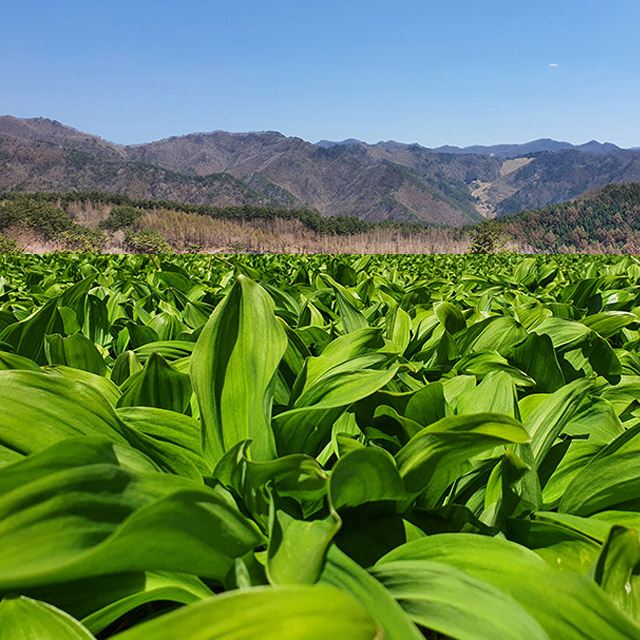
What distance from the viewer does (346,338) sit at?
1007 millimetres

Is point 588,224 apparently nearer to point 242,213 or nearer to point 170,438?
point 242,213

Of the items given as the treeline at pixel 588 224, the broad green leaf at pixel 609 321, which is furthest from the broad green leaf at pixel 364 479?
the treeline at pixel 588 224

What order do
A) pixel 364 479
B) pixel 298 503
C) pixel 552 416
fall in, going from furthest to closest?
pixel 552 416
pixel 298 503
pixel 364 479

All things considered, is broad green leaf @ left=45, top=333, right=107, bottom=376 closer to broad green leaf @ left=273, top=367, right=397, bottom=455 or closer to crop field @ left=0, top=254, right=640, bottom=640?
crop field @ left=0, top=254, right=640, bottom=640

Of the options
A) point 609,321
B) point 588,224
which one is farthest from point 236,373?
point 588,224

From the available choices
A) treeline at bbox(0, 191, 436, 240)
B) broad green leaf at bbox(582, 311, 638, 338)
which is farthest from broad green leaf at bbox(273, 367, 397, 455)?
treeline at bbox(0, 191, 436, 240)

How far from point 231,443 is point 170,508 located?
0.29 metres

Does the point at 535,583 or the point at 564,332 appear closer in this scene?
the point at 535,583

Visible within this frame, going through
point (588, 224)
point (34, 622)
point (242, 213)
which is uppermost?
point (242, 213)

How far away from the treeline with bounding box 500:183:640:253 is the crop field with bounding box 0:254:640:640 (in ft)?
235

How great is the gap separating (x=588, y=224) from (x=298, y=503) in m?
91.4

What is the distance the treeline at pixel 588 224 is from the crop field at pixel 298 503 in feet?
235

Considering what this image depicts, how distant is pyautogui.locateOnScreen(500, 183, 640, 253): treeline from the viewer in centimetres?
7081

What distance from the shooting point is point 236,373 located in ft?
2.42
